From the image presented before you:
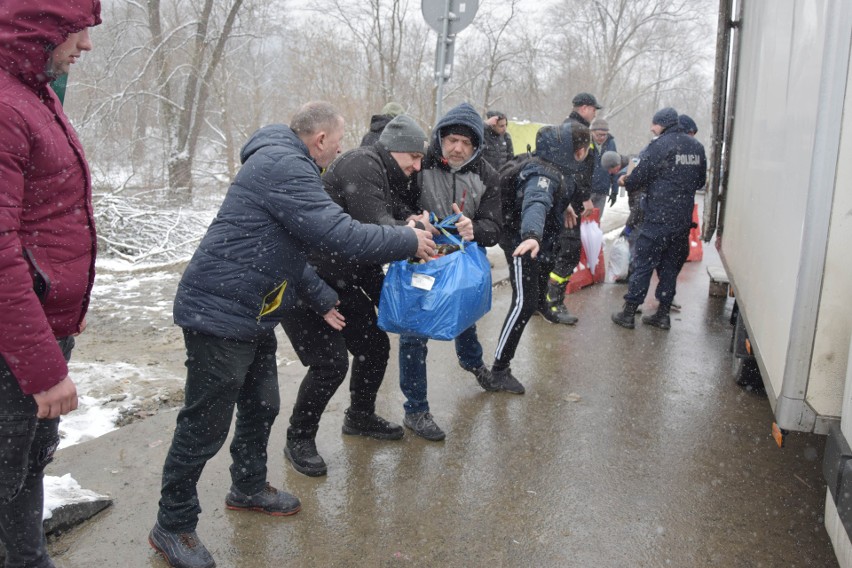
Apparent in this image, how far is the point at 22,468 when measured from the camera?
6.98 feet

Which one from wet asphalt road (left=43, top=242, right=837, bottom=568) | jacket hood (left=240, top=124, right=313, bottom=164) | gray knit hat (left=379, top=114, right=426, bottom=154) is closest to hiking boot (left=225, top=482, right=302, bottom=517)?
wet asphalt road (left=43, top=242, right=837, bottom=568)

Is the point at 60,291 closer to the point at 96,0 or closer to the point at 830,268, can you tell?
the point at 96,0

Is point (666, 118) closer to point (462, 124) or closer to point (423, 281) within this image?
point (462, 124)

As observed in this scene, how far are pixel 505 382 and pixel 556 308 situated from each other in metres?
2.06

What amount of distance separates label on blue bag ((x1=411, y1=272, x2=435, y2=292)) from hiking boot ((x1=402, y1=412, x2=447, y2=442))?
0.95 m

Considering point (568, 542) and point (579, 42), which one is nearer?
point (568, 542)

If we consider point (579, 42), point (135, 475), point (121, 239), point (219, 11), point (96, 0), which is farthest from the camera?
point (579, 42)

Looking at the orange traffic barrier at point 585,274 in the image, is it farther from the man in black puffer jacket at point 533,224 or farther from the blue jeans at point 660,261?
the man in black puffer jacket at point 533,224

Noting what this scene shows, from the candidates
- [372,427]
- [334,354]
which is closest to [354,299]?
[334,354]

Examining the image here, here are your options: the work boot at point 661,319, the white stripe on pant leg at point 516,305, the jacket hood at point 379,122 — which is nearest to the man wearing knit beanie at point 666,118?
the work boot at point 661,319

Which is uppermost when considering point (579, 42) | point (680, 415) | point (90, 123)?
point (579, 42)

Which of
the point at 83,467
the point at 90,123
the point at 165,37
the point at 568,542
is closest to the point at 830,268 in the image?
the point at 568,542

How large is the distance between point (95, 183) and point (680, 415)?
383 inches

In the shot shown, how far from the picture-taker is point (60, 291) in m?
2.09
